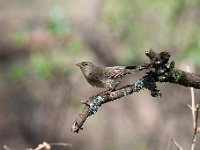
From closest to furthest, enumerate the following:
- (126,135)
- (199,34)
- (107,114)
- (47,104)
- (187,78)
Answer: (187,78), (199,34), (47,104), (126,135), (107,114)

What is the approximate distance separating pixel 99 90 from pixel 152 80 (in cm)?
555

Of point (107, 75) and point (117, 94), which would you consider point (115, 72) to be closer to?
point (107, 75)

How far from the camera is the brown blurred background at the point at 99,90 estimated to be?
23.4 ft

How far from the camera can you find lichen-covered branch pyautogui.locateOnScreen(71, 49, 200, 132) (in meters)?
2.45

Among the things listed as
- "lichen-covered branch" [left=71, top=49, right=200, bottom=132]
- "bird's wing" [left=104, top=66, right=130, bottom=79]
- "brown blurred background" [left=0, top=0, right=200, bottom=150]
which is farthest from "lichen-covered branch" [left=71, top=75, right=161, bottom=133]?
"brown blurred background" [left=0, top=0, right=200, bottom=150]

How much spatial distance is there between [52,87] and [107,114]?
1.63 meters

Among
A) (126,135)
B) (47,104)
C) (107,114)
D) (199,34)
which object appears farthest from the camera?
(107,114)

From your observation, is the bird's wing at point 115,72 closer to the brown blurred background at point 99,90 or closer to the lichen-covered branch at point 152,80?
the lichen-covered branch at point 152,80

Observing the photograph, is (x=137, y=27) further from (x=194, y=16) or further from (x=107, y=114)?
(x=107, y=114)

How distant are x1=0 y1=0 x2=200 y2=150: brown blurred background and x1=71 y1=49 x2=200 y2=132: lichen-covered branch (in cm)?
381

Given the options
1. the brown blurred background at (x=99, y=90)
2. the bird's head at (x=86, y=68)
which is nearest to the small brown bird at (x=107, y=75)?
the bird's head at (x=86, y=68)

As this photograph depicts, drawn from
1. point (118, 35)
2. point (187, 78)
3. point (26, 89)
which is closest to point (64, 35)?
point (118, 35)

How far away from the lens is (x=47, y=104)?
7691 millimetres

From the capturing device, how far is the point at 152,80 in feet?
8.32
